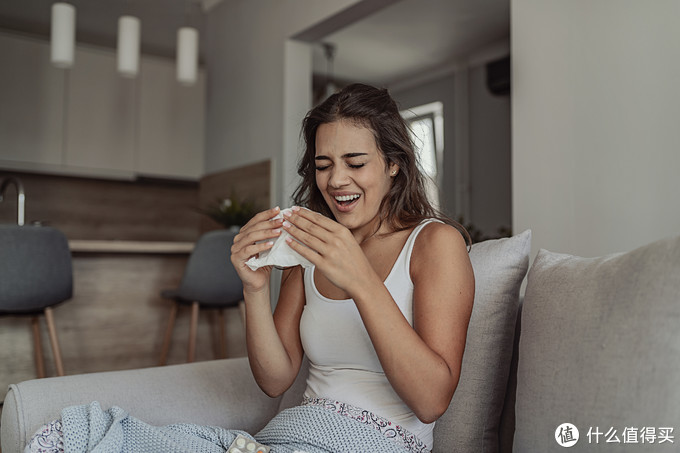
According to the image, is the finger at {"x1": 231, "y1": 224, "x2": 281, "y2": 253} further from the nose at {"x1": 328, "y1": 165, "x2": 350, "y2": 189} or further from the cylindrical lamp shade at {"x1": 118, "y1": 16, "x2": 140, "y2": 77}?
the cylindrical lamp shade at {"x1": 118, "y1": 16, "x2": 140, "y2": 77}

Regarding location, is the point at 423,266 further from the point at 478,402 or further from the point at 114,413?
the point at 114,413

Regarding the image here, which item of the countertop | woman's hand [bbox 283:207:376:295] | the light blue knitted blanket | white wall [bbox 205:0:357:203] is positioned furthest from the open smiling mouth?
white wall [bbox 205:0:357:203]

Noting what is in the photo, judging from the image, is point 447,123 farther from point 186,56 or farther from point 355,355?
point 355,355

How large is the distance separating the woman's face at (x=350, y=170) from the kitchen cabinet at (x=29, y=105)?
14.1 feet

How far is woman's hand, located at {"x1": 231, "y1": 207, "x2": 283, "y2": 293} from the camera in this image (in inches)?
43.2

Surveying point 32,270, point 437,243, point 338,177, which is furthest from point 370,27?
point 437,243

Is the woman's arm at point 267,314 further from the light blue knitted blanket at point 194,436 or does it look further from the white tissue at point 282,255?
the light blue knitted blanket at point 194,436

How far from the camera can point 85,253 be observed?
3.16 metres

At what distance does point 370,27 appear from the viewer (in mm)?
4723

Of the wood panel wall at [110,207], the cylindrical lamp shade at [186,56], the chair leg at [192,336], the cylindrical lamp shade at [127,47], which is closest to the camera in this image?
the chair leg at [192,336]

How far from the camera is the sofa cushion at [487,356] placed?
118 centimetres

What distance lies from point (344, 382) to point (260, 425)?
40 cm

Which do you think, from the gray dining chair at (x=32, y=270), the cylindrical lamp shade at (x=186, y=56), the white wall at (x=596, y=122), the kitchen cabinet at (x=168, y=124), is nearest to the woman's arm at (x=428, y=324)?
the white wall at (x=596, y=122)

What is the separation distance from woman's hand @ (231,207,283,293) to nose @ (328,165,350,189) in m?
0.14
